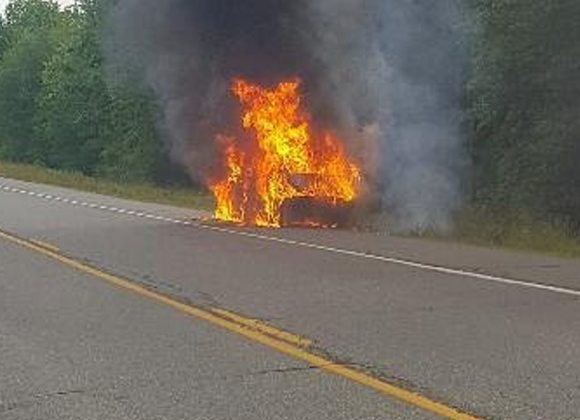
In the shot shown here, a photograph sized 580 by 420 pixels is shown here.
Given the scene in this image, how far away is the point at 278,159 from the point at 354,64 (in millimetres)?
2139


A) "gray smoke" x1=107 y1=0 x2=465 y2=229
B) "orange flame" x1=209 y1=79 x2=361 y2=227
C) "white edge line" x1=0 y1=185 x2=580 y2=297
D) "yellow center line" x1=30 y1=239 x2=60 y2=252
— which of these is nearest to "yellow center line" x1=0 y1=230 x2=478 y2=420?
"yellow center line" x1=30 y1=239 x2=60 y2=252

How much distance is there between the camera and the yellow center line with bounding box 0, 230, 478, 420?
557cm

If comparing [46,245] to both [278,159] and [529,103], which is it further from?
[529,103]

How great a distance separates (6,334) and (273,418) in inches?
130

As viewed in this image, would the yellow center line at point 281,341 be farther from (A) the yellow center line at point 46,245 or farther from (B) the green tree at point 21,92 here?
(B) the green tree at point 21,92

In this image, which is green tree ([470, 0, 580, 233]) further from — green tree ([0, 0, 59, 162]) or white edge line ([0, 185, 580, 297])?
green tree ([0, 0, 59, 162])

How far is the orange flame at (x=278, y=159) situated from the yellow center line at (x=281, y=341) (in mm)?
6741

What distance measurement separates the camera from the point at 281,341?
7.34m

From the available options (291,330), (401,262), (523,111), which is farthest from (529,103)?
(291,330)

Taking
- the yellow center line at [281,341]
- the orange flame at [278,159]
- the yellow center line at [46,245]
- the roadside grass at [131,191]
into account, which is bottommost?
the yellow center line at [46,245]

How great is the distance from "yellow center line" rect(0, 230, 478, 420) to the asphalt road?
79mm

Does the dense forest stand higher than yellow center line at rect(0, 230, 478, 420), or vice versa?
the dense forest

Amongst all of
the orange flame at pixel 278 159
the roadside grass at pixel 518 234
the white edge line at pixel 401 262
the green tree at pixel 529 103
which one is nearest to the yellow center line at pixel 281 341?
the white edge line at pixel 401 262

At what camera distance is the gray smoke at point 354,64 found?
58.4 feet
